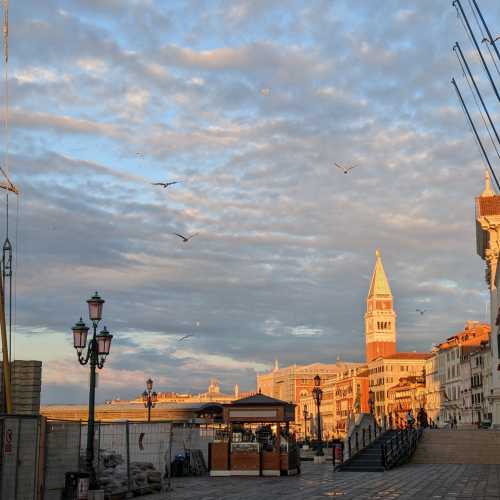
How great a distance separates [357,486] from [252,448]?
9.89 metres

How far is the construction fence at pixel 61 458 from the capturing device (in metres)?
17.9

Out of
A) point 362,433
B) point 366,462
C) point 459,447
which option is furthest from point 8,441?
point 459,447

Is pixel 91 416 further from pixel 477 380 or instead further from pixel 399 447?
pixel 477 380

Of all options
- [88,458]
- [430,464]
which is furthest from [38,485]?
[430,464]

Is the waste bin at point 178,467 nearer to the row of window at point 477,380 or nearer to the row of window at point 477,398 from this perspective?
the row of window at point 477,398

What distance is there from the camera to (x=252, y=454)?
116 ft

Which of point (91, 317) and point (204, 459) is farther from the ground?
point (91, 317)

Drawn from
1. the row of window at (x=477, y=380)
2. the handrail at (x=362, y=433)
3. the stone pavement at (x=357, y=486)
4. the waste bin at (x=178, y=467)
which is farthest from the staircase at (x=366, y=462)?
the row of window at (x=477, y=380)

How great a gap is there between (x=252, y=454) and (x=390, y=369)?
15968cm

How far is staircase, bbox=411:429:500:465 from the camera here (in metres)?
41.8

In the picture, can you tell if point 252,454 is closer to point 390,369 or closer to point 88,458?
point 88,458

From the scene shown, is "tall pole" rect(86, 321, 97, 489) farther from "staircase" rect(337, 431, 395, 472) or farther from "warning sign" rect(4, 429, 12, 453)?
"staircase" rect(337, 431, 395, 472)

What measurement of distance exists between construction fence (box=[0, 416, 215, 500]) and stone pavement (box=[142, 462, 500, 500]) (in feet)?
3.76

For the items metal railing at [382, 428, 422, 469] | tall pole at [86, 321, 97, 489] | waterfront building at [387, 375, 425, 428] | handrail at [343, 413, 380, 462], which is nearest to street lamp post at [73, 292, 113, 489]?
tall pole at [86, 321, 97, 489]
